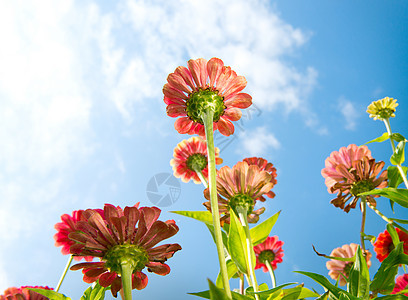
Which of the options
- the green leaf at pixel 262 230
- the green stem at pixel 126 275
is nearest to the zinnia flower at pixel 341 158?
the green leaf at pixel 262 230

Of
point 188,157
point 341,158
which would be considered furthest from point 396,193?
point 188,157

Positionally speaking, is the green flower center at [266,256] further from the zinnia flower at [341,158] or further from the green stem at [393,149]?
the green stem at [393,149]

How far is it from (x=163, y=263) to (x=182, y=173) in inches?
37.3

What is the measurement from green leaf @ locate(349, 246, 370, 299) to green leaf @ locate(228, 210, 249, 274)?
349 millimetres

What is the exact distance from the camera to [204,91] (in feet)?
2.70

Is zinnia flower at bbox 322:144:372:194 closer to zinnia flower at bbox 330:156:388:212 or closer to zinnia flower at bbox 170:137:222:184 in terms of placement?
zinnia flower at bbox 330:156:388:212

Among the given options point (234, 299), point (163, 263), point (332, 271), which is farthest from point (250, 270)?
point (332, 271)

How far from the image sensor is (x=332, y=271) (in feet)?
6.71

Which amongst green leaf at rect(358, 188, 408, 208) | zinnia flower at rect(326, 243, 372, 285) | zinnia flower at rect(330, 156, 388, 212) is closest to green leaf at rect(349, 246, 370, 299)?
green leaf at rect(358, 188, 408, 208)

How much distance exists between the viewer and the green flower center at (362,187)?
133cm

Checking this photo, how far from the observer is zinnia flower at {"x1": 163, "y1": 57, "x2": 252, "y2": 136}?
811 millimetres

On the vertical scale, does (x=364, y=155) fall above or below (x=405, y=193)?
above

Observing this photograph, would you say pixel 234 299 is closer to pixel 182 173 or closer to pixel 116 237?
pixel 116 237

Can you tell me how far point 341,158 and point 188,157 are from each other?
0.76 metres
